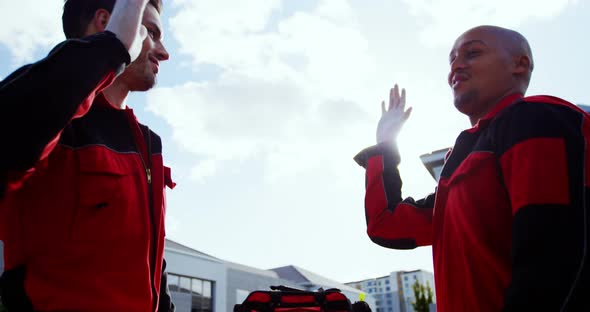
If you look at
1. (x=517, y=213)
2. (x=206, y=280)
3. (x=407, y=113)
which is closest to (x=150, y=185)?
(x=517, y=213)

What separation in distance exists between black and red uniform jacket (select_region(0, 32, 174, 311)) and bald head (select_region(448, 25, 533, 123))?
1.54 m

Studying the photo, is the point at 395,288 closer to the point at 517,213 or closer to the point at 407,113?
the point at 407,113

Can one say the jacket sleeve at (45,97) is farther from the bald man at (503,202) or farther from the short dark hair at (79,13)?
the bald man at (503,202)

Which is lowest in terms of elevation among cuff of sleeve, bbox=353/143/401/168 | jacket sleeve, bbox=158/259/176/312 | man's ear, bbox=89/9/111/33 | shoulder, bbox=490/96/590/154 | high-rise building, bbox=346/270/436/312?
jacket sleeve, bbox=158/259/176/312

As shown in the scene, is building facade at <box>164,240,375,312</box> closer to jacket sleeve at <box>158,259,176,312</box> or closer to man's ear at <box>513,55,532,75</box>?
jacket sleeve at <box>158,259,176,312</box>

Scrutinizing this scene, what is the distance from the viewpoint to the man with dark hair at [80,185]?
1.09 metres

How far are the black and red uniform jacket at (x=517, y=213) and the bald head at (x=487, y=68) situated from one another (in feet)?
0.53

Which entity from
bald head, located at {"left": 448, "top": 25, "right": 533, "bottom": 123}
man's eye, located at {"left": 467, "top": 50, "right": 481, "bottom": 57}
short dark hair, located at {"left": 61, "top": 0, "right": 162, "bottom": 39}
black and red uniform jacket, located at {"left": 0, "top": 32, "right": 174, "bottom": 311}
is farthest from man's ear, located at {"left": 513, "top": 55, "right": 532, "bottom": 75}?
short dark hair, located at {"left": 61, "top": 0, "right": 162, "bottom": 39}

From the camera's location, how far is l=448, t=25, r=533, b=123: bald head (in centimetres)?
232

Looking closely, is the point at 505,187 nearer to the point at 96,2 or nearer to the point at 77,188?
the point at 77,188

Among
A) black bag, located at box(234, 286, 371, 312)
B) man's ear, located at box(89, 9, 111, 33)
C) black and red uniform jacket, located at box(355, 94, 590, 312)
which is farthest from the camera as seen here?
black bag, located at box(234, 286, 371, 312)

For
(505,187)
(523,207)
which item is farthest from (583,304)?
(505,187)

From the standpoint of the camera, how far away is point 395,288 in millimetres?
101938

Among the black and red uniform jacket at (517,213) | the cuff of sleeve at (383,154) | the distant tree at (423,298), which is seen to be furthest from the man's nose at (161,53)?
the distant tree at (423,298)
